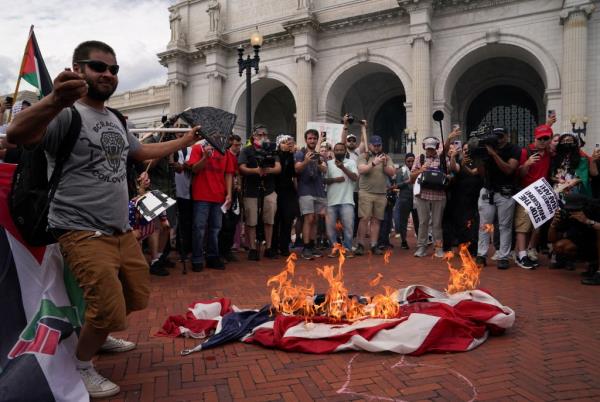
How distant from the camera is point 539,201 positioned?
262 inches

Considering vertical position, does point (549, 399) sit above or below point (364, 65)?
below

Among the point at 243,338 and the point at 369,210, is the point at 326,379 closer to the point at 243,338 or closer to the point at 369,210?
the point at 243,338

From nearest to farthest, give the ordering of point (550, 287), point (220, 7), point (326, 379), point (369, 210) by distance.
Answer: point (326, 379)
point (550, 287)
point (369, 210)
point (220, 7)

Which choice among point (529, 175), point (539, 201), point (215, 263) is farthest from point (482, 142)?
point (215, 263)

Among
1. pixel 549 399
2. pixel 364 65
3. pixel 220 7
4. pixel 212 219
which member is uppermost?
pixel 220 7

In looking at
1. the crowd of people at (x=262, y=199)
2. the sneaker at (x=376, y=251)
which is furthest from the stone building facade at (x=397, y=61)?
the sneaker at (x=376, y=251)

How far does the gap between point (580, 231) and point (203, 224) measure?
543 cm

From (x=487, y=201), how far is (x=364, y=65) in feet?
56.1

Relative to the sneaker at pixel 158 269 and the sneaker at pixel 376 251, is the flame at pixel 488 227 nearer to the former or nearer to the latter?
the sneaker at pixel 376 251

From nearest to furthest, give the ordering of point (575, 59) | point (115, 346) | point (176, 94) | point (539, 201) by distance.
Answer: point (115, 346), point (539, 201), point (575, 59), point (176, 94)

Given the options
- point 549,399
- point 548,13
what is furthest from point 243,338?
point 548,13

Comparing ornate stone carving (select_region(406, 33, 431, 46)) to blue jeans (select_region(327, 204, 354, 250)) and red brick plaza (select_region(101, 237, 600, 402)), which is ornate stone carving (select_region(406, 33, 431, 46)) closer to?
blue jeans (select_region(327, 204, 354, 250))

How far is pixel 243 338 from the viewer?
3803 mm

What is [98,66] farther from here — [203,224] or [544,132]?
[544,132]
